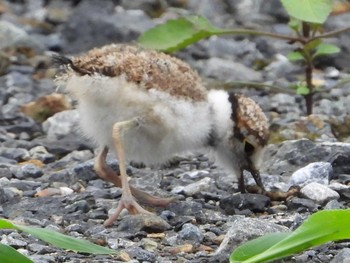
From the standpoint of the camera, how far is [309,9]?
5.10 metres

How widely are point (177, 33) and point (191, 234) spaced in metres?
1.93

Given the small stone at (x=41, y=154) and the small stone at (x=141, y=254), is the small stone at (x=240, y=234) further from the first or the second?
the small stone at (x=41, y=154)

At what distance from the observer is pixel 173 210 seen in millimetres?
4574

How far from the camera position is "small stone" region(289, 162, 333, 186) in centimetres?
498

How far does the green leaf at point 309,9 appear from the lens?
16.5ft

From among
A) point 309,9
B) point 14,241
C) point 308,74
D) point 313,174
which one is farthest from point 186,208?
point 308,74

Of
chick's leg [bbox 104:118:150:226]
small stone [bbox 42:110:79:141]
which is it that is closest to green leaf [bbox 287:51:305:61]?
small stone [bbox 42:110:79:141]

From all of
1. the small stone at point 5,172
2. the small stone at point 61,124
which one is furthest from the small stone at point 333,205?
the small stone at point 61,124

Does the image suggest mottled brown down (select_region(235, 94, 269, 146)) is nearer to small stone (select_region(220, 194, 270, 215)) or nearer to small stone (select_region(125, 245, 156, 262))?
small stone (select_region(220, 194, 270, 215))

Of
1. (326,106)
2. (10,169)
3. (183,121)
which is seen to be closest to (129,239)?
(183,121)

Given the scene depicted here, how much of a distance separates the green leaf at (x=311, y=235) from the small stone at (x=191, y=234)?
0.80 meters

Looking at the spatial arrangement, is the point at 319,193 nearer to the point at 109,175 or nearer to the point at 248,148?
the point at 248,148

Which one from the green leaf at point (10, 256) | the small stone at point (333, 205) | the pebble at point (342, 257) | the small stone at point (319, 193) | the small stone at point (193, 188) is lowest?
the small stone at point (193, 188)

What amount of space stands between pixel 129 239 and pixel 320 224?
1.12 meters
